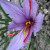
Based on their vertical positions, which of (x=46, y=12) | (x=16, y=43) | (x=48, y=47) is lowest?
(x=48, y=47)

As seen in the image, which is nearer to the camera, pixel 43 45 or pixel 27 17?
pixel 27 17

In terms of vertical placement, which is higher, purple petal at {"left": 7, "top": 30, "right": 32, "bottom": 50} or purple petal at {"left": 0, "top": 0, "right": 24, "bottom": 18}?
purple petal at {"left": 0, "top": 0, "right": 24, "bottom": 18}

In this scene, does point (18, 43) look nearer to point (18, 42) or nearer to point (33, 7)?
point (18, 42)

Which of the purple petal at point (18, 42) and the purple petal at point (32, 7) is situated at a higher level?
the purple petal at point (32, 7)

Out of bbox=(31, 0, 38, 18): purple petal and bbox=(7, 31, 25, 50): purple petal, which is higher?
bbox=(31, 0, 38, 18): purple petal

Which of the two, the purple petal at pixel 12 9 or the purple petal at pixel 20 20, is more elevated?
the purple petal at pixel 12 9

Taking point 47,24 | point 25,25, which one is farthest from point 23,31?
point 47,24

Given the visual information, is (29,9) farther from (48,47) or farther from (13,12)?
(48,47)

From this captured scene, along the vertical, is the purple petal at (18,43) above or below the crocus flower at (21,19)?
below

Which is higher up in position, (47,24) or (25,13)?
(25,13)

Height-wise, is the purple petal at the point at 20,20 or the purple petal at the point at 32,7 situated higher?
the purple petal at the point at 32,7

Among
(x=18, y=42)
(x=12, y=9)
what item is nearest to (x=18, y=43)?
(x=18, y=42)
